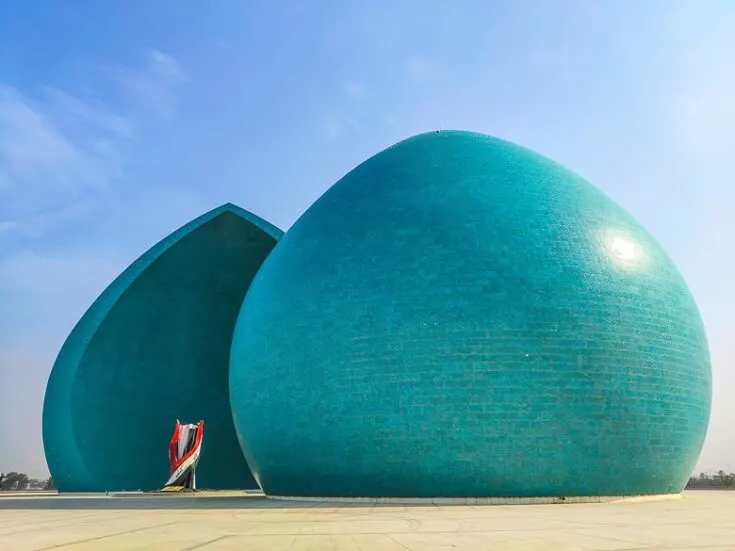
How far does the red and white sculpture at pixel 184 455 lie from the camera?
81.7 feet

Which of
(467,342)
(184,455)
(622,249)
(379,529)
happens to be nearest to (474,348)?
(467,342)

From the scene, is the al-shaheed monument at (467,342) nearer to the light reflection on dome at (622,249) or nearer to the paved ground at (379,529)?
the light reflection on dome at (622,249)

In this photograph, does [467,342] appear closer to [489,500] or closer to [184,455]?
[489,500]

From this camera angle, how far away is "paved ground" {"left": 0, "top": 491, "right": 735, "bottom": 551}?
811cm

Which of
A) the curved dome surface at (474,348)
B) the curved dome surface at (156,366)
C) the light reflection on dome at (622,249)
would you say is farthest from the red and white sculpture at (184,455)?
the light reflection on dome at (622,249)

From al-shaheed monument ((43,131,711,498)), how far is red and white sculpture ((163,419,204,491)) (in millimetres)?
4509

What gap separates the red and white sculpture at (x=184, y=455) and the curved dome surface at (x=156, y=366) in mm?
3565

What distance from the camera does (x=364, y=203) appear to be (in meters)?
20.1

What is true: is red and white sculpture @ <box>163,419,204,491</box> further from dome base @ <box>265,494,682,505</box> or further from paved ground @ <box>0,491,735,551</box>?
paved ground @ <box>0,491,735,551</box>

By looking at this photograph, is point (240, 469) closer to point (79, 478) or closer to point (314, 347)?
point (79, 478)

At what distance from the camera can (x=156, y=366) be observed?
1160 inches

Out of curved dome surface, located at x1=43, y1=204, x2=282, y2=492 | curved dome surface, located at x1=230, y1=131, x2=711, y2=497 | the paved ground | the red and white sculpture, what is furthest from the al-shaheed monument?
curved dome surface, located at x1=43, y1=204, x2=282, y2=492

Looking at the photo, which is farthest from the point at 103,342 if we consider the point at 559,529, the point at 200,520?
the point at 559,529

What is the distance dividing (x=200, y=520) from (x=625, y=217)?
15052 mm
